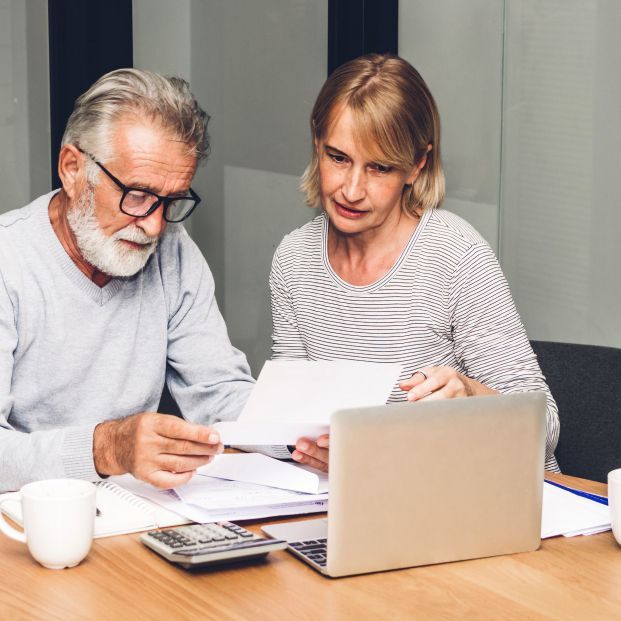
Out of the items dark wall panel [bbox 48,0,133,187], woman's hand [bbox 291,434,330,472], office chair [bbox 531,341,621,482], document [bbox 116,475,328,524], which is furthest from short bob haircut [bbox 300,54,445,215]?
dark wall panel [bbox 48,0,133,187]

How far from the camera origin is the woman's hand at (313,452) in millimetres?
1646

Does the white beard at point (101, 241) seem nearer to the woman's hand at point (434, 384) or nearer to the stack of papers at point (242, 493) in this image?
the stack of papers at point (242, 493)

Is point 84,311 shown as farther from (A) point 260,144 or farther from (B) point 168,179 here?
(A) point 260,144

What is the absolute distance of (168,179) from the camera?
1959 mm

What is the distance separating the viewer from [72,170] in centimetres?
200

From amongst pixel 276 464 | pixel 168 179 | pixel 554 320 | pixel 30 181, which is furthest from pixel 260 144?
pixel 276 464

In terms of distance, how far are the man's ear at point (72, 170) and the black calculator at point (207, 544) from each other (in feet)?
2.62

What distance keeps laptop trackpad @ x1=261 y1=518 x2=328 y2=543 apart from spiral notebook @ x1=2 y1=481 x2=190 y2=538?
128mm

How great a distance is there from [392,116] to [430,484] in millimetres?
1128

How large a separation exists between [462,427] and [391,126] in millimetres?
1065

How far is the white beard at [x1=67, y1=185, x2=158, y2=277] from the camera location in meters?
1.96

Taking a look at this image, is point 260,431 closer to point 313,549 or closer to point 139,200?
point 313,549

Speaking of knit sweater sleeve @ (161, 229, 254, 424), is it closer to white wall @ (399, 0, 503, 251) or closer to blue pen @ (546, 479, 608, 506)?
blue pen @ (546, 479, 608, 506)

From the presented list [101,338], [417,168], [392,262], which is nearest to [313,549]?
[101,338]
